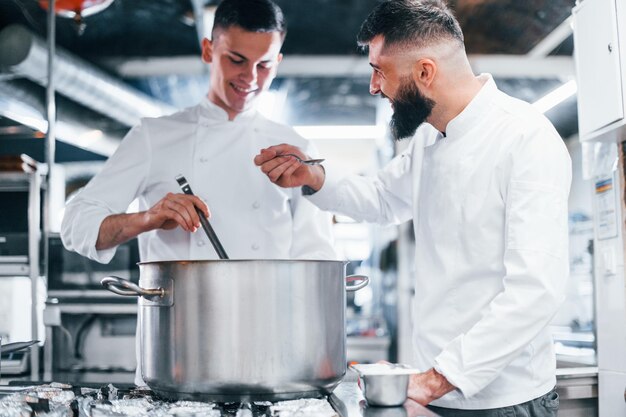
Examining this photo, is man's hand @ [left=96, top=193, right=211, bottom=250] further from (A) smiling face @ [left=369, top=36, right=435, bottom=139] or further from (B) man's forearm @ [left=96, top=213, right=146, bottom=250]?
(A) smiling face @ [left=369, top=36, right=435, bottom=139]

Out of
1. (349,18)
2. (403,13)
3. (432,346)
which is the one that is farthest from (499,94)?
(349,18)

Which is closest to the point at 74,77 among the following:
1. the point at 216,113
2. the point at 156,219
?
the point at 216,113

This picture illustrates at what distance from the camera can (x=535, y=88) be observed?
20.5ft

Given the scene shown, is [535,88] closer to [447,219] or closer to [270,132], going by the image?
[270,132]

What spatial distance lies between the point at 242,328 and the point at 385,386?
244mm

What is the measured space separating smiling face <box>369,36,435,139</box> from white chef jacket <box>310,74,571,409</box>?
0.07 metres

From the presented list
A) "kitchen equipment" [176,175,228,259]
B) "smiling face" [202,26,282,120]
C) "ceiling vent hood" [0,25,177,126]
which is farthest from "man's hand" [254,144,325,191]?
"ceiling vent hood" [0,25,177,126]

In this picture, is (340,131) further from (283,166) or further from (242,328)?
(242,328)

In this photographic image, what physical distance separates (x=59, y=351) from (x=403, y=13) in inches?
93.3

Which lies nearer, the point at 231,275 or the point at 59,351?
the point at 231,275

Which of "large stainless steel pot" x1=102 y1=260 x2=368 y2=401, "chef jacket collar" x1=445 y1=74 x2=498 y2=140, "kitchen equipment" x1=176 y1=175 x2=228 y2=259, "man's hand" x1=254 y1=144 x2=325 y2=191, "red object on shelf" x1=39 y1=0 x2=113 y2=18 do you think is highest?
"red object on shelf" x1=39 y1=0 x2=113 y2=18

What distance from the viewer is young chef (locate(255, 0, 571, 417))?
1.17m

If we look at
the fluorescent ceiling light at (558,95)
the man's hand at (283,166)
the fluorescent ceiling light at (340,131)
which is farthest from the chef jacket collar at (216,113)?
the fluorescent ceiling light at (340,131)

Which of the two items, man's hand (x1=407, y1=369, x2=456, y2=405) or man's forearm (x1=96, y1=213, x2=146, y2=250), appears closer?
man's hand (x1=407, y1=369, x2=456, y2=405)
